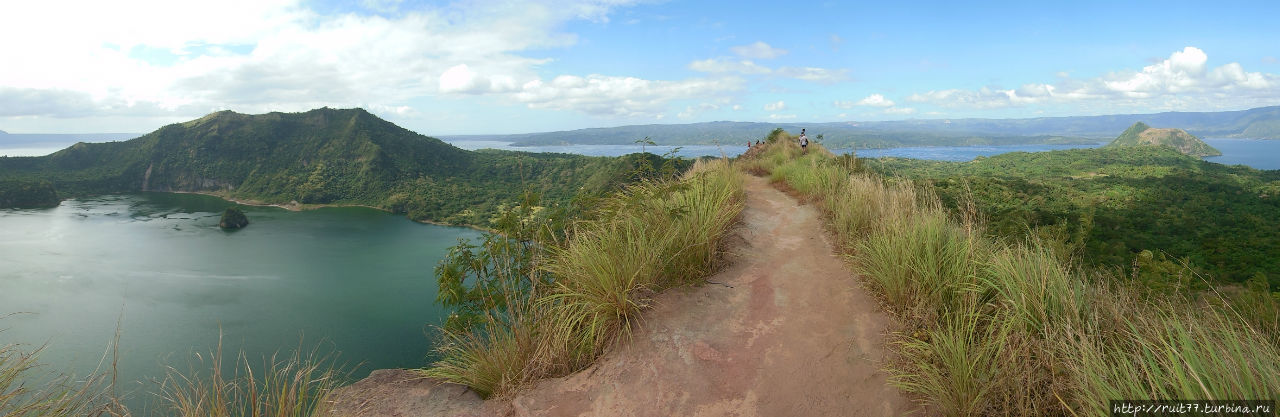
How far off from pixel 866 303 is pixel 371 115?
468 feet

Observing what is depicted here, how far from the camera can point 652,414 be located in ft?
8.80

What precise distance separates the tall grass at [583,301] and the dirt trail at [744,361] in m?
0.14

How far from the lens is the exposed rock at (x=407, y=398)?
2939 mm

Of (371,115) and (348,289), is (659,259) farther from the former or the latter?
(371,115)

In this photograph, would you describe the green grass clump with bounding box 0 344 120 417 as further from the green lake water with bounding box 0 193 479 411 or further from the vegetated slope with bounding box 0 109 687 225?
the vegetated slope with bounding box 0 109 687 225

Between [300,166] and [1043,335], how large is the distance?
128934 millimetres

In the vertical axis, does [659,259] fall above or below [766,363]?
Answer: above

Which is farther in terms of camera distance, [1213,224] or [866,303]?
[1213,224]

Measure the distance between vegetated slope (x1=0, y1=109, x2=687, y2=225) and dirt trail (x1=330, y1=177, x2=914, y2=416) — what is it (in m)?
79.9

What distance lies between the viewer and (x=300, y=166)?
10581 cm

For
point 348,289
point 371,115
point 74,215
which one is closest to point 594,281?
point 348,289

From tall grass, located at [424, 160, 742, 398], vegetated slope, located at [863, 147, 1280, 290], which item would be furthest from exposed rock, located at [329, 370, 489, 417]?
vegetated slope, located at [863, 147, 1280, 290]

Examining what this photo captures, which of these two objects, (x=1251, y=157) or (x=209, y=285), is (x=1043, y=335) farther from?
(x=1251, y=157)

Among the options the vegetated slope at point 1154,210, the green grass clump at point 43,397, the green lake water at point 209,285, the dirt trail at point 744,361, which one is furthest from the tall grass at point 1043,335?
the green lake water at point 209,285
